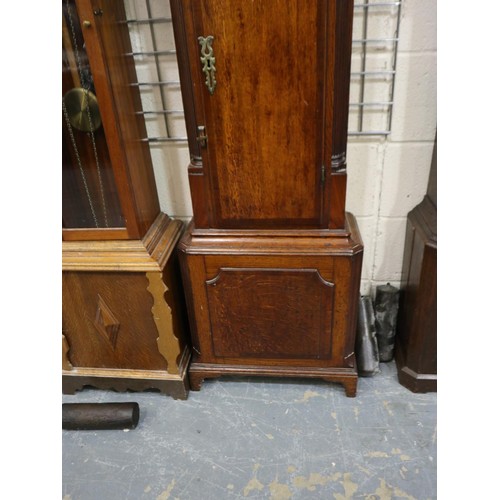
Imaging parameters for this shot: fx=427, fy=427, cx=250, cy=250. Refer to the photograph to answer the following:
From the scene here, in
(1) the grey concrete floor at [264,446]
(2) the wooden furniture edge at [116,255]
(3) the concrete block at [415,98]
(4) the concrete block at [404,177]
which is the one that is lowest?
(1) the grey concrete floor at [264,446]

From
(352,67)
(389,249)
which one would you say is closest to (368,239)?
(389,249)

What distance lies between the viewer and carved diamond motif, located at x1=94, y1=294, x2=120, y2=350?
1.44 meters

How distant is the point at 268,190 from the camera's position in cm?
125

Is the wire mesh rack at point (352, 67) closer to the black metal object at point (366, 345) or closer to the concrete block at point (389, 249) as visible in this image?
the concrete block at point (389, 249)

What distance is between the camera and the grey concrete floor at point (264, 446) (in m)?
1.28

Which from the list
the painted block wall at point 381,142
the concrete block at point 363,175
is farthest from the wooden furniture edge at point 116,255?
the concrete block at point 363,175

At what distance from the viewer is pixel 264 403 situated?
1546 mm

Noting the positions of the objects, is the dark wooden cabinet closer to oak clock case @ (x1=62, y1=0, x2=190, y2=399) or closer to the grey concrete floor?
the grey concrete floor

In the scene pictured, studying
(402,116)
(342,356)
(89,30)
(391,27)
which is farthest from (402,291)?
(89,30)

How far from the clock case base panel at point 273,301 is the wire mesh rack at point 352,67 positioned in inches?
14.7

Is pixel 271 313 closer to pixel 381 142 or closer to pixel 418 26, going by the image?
pixel 381 142

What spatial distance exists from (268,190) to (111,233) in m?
0.54

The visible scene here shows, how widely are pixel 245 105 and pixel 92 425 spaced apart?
1169 millimetres

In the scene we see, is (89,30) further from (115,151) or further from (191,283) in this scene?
(191,283)
